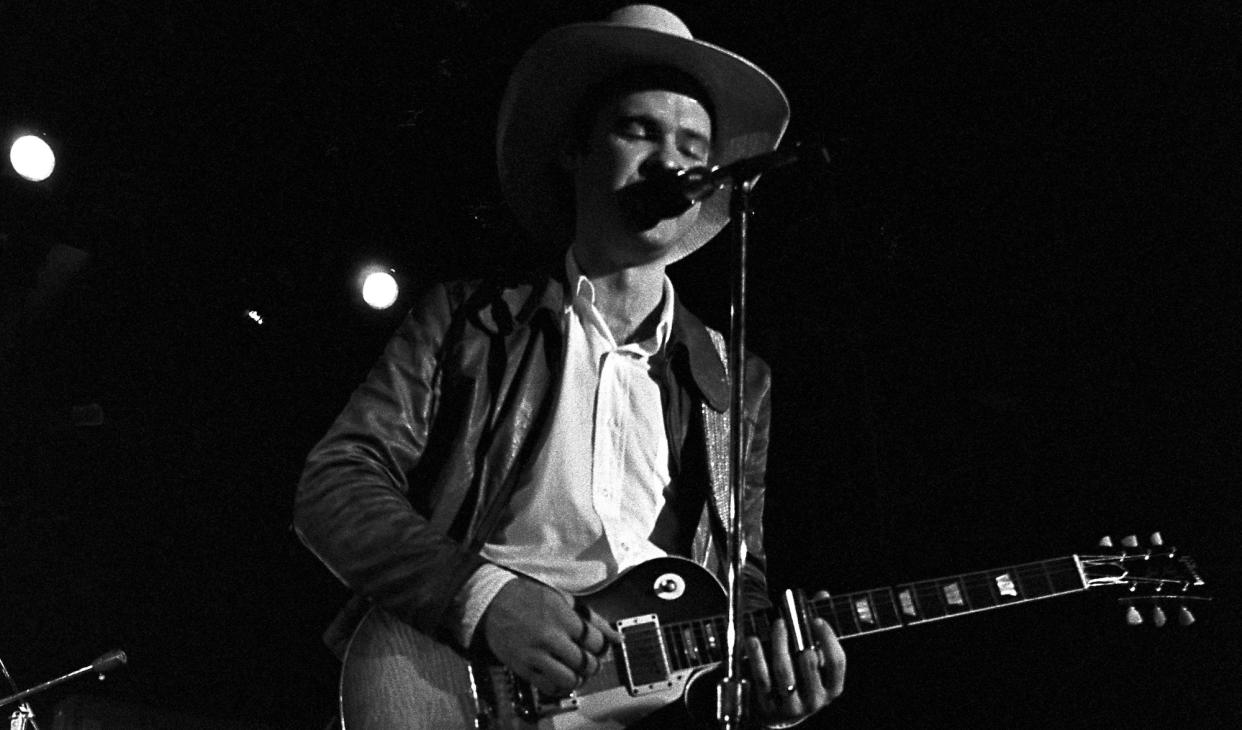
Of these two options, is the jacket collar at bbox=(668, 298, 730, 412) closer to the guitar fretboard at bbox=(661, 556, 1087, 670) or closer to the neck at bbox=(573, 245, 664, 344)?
the neck at bbox=(573, 245, 664, 344)

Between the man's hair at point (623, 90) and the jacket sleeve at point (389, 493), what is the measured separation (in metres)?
0.66

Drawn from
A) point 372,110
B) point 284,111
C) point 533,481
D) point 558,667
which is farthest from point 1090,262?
point 284,111

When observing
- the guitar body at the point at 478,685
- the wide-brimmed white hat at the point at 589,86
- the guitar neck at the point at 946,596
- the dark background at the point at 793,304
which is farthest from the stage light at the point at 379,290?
the guitar neck at the point at 946,596

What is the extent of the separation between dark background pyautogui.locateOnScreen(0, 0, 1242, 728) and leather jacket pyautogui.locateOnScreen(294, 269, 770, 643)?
2.51 feet

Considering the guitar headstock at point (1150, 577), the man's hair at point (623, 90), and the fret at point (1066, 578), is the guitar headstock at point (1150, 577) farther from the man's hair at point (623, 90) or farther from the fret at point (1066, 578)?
the man's hair at point (623, 90)

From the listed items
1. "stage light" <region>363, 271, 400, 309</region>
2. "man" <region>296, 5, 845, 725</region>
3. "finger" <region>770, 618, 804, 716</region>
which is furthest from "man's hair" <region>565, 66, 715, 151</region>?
"finger" <region>770, 618, 804, 716</region>

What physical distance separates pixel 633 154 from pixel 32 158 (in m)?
2.63

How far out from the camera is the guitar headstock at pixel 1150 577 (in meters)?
2.91

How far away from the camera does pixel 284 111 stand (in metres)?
4.23

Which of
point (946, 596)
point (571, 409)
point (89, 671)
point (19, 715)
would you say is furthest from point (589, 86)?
point (19, 715)

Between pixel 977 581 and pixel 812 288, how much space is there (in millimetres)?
1382

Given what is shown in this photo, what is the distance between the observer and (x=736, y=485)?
2027 millimetres

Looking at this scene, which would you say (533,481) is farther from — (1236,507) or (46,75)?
(46,75)

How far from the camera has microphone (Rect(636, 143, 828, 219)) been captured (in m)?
2.11
